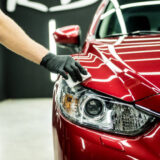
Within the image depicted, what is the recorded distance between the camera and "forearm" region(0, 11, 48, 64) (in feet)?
3.92

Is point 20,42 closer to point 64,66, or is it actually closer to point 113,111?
point 64,66

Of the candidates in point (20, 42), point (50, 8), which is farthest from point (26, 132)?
point (50, 8)

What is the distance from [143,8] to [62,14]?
399 centimetres

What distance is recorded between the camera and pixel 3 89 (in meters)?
5.77

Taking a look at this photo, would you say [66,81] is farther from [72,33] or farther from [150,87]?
[72,33]

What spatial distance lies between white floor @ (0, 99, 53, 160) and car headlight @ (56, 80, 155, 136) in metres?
1.58

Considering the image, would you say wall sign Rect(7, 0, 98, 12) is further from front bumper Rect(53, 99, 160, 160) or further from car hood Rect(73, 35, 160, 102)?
front bumper Rect(53, 99, 160, 160)

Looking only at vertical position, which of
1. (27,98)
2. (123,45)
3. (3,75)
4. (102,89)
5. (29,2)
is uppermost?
(29,2)

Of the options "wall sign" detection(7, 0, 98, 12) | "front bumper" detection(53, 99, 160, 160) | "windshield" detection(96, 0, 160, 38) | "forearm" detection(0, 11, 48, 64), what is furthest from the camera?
Answer: "wall sign" detection(7, 0, 98, 12)

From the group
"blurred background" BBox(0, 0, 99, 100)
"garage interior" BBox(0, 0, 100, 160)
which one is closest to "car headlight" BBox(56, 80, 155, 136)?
"garage interior" BBox(0, 0, 100, 160)

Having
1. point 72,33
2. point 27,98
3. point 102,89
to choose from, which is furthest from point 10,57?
point 102,89

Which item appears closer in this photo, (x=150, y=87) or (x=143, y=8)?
(x=150, y=87)

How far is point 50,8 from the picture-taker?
5984 millimetres

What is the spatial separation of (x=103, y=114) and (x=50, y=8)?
5223mm
